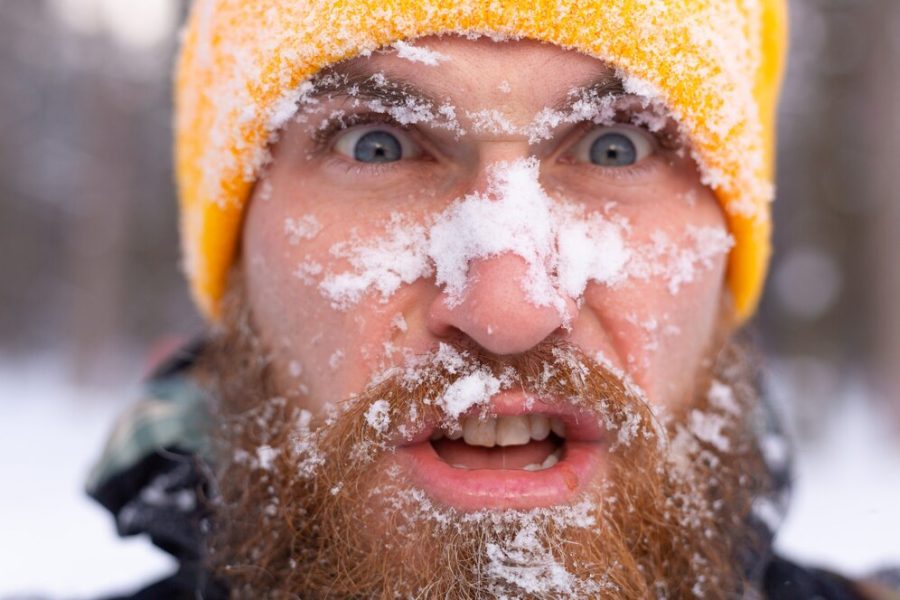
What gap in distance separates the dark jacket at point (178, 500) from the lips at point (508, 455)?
26.9 inches

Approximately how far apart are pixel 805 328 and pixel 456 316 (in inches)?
634

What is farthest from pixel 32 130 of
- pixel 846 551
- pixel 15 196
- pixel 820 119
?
pixel 846 551

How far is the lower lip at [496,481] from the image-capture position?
4.29ft

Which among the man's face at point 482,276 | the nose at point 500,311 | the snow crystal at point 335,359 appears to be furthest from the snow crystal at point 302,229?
the nose at point 500,311

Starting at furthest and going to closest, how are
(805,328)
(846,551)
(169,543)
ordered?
(805,328) < (846,551) < (169,543)

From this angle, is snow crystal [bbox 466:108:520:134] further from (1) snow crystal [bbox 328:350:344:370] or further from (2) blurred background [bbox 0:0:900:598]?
(2) blurred background [bbox 0:0:900:598]

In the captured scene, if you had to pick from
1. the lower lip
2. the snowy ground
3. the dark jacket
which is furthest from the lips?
the snowy ground

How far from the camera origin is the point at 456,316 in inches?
52.0

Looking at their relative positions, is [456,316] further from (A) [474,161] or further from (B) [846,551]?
(B) [846,551]

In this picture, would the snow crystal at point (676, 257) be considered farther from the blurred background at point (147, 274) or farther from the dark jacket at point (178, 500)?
the blurred background at point (147, 274)

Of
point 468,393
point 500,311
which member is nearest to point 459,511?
point 468,393

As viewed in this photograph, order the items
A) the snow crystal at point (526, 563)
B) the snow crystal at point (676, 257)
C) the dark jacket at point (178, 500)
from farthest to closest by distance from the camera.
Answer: the dark jacket at point (178, 500) < the snow crystal at point (676, 257) < the snow crystal at point (526, 563)

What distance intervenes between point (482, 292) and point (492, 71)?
43 cm

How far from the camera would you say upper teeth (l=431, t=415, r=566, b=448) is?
138cm
